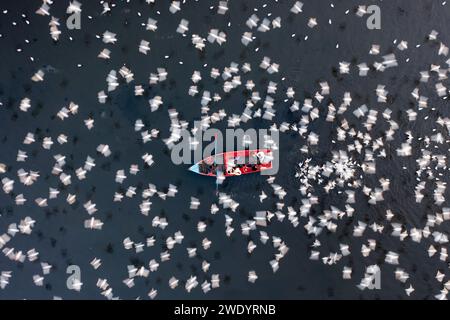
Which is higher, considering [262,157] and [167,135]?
[167,135]

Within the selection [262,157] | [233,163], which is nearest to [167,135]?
[233,163]

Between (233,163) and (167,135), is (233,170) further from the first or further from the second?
(167,135)

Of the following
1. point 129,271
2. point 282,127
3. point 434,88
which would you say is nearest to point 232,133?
point 282,127

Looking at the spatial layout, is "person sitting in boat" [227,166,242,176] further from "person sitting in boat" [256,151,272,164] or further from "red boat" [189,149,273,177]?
"person sitting in boat" [256,151,272,164]

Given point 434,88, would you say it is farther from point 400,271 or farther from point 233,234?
point 233,234

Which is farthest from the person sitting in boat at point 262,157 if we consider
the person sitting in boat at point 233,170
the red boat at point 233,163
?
the person sitting in boat at point 233,170

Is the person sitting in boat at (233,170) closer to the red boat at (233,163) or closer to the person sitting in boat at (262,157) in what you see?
the red boat at (233,163)

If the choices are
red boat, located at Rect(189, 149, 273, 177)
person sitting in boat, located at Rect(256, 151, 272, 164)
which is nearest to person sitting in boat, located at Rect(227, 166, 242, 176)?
red boat, located at Rect(189, 149, 273, 177)
